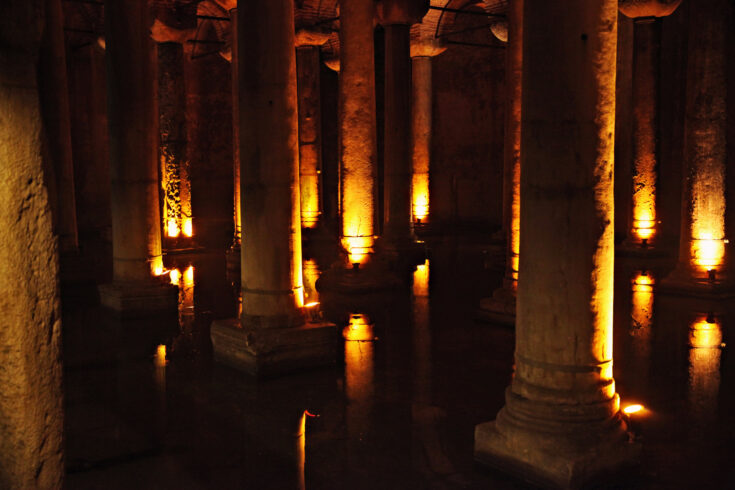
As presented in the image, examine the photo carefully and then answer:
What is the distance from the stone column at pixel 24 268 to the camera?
2.50 m

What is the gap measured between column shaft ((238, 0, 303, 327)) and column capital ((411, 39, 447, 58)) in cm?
1207

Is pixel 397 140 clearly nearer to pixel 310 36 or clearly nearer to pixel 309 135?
pixel 309 135

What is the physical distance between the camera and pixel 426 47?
59.7 feet

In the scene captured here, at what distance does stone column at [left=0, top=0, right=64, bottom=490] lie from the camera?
2504 mm

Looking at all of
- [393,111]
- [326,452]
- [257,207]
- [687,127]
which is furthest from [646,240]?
[326,452]

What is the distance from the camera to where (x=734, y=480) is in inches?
163

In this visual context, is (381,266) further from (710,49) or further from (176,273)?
A: (710,49)

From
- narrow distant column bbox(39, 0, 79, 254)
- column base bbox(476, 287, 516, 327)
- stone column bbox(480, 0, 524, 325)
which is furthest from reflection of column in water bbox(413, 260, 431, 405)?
narrow distant column bbox(39, 0, 79, 254)

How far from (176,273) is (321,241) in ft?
15.3

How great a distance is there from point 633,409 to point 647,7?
9.68 m

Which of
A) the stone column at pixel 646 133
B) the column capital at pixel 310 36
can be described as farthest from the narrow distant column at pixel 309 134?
the stone column at pixel 646 133

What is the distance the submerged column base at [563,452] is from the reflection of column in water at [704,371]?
41.3 inches

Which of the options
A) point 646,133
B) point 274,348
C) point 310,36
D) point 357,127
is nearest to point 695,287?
point 646,133

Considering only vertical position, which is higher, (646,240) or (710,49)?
(710,49)
